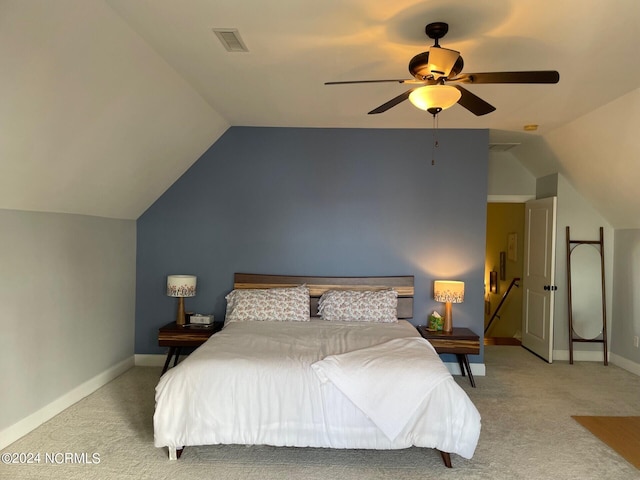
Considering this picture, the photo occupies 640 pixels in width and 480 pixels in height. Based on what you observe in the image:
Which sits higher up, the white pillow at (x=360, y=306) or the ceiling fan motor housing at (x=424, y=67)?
the ceiling fan motor housing at (x=424, y=67)

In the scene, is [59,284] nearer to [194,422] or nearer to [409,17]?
[194,422]

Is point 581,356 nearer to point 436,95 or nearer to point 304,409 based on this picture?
point 304,409

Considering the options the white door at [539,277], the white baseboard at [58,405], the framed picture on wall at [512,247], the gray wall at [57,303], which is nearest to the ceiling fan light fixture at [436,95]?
the gray wall at [57,303]

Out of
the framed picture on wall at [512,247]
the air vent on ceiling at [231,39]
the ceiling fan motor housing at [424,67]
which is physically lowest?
the framed picture on wall at [512,247]

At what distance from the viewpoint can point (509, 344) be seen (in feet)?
18.7

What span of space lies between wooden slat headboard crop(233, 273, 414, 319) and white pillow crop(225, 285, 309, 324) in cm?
21

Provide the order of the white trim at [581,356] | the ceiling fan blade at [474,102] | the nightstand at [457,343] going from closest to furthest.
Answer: the ceiling fan blade at [474,102], the nightstand at [457,343], the white trim at [581,356]

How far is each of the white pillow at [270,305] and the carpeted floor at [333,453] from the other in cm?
106

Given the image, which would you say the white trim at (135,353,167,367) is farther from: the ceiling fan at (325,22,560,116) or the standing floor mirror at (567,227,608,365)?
the standing floor mirror at (567,227,608,365)

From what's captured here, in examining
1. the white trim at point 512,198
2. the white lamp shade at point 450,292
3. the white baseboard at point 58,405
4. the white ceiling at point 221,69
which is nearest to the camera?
the white ceiling at point 221,69

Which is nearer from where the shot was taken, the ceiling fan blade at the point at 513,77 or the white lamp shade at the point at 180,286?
the ceiling fan blade at the point at 513,77

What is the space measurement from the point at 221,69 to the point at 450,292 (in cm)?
283

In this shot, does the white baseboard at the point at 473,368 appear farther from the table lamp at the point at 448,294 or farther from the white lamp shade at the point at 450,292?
the white lamp shade at the point at 450,292

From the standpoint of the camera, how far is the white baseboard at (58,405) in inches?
111
